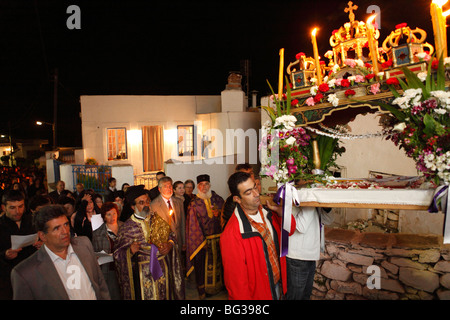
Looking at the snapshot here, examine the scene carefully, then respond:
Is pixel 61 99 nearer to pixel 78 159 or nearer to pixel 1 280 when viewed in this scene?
pixel 78 159

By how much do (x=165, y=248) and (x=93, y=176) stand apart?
31.6ft

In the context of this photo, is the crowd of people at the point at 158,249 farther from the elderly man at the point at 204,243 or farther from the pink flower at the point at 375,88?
the pink flower at the point at 375,88

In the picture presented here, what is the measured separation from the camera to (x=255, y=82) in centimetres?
2144

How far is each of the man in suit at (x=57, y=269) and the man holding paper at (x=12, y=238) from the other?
1.69 m

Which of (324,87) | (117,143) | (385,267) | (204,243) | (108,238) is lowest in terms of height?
(385,267)

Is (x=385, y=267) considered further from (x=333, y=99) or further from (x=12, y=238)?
(x=12, y=238)

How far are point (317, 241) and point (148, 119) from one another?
47.0ft

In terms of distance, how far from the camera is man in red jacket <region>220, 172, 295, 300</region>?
3193mm

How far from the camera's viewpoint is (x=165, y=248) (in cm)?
422

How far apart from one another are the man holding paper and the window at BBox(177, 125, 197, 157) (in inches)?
501

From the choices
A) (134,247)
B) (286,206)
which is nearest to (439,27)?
(286,206)

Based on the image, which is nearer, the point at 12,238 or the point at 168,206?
the point at 12,238
